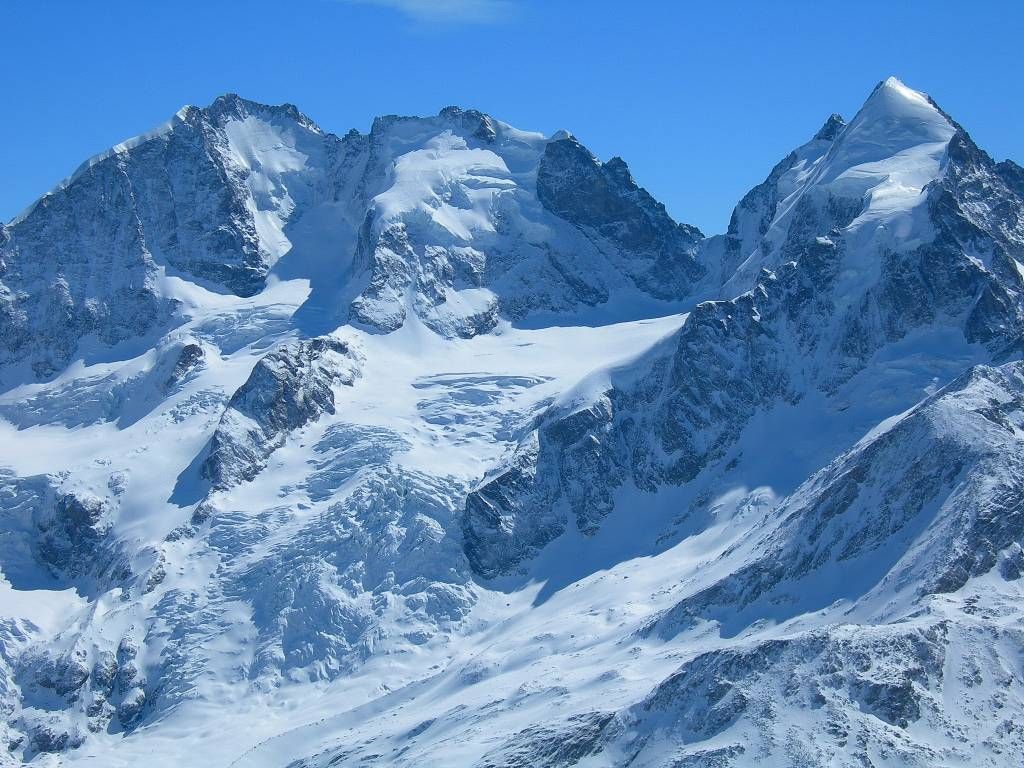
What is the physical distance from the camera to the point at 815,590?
184000mm

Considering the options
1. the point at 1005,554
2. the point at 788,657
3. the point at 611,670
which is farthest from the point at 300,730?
the point at 1005,554

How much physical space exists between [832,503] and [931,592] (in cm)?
2566

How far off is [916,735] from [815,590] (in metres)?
35.7

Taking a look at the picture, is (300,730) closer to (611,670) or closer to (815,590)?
(611,670)

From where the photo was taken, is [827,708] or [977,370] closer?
[827,708]

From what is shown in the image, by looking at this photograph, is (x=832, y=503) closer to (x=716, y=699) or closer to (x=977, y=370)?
(x=977, y=370)

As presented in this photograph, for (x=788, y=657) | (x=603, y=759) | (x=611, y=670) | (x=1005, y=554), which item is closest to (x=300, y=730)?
(x=611, y=670)

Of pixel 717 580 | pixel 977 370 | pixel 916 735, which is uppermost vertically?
pixel 977 370

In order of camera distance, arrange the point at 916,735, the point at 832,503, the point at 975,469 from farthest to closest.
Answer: the point at 832,503
the point at 975,469
the point at 916,735

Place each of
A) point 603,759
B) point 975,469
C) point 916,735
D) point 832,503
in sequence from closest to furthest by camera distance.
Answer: point 916,735, point 603,759, point 975,469, point 832,503

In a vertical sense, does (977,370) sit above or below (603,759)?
above

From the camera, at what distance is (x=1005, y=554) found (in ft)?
560

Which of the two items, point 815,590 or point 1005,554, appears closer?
point 1005,554

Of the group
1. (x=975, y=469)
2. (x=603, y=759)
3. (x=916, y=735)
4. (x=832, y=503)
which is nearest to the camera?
(x=916, y=735)
